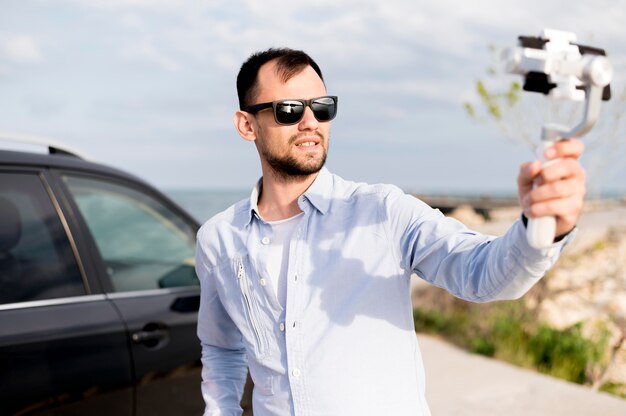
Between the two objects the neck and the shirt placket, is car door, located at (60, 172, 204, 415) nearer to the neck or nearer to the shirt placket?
the neck

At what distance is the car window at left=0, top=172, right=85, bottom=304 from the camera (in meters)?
2.89

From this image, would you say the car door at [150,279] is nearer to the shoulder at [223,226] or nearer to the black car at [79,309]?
the black car at [79,309]

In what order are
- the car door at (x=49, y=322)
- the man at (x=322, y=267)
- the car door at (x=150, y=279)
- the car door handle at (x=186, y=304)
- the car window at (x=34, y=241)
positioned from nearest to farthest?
the man at (x=322, y=267), the car door at (x=49, y=322), the car window at (x=34, y=241), the car door at (x=150, y=279), the car door handle at (x=186, y=304)

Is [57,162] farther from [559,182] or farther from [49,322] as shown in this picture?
[559,182]

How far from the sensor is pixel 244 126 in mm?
2352

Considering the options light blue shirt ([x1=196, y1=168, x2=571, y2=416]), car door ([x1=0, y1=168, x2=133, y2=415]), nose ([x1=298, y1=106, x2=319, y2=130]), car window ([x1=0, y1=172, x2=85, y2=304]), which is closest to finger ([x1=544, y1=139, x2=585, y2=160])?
light blue shirt ([x1=196, y1=168, x2=571, y2=416])

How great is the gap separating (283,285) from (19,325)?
121 cm

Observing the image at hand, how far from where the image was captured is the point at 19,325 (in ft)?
8.65

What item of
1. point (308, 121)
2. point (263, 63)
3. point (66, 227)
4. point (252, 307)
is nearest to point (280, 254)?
point (252, 307)

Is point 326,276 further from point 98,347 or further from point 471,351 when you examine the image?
point 471,351

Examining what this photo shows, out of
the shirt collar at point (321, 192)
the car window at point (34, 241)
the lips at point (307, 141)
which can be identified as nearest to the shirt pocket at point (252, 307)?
the shirt collar at point (321, 192)

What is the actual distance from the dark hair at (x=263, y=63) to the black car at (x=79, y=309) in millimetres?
1106

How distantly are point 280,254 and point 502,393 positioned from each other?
13.0ft

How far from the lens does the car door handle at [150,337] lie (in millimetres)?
2969
